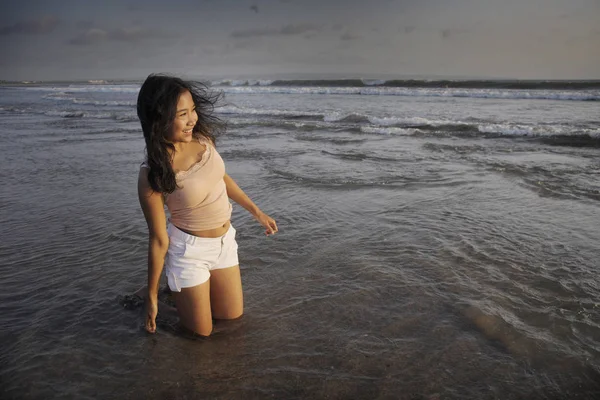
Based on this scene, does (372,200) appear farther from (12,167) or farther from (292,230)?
(12,167)

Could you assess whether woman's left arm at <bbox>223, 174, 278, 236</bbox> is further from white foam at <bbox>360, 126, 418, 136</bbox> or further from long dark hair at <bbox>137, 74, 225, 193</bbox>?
white foam at <bbox>360, 126, 418, 136</bbox>

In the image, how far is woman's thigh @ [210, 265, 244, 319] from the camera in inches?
129

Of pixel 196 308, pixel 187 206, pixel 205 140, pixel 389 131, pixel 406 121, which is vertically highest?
pixel 205 140

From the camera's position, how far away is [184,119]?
282 centimetres

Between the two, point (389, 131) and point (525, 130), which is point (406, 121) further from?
point (525, 130)

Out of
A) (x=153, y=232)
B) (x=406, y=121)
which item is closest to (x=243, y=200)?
(x=153, y=232)

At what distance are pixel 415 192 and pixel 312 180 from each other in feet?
6.20

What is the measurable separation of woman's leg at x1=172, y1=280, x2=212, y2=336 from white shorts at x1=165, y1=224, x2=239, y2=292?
0.18 feet

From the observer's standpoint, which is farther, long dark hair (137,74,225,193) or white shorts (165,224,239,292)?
white shorts (165,224,239,292)

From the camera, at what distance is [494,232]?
16.5ft

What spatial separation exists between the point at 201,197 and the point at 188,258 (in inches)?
17.8

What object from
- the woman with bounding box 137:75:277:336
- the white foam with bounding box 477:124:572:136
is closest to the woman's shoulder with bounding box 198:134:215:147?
the woman with bounding box 137:75:277:336

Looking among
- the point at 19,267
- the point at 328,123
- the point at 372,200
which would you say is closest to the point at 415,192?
the point at 372,200

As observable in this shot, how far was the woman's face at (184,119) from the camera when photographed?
2.78m
